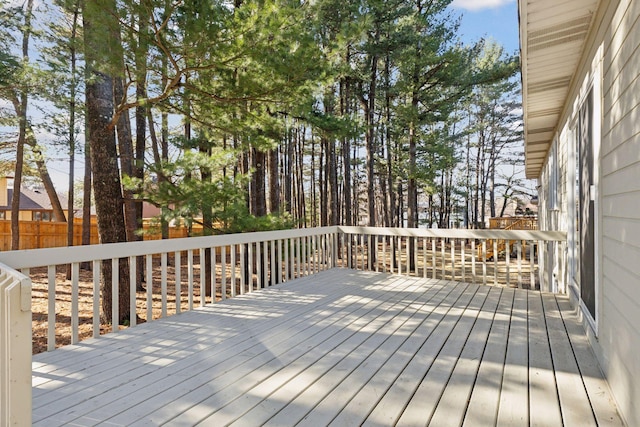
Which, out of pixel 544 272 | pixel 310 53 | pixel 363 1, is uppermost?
pixel 363 1

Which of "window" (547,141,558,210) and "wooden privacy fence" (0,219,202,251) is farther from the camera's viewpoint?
"wooden privacy fence" (0,219,202,251)

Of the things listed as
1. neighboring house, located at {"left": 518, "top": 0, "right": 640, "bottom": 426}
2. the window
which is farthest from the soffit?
the window

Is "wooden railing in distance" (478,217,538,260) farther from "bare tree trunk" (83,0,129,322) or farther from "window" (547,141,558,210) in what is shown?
"bare tree trunk" (83,0,129,322)

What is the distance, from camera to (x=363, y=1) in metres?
9.78

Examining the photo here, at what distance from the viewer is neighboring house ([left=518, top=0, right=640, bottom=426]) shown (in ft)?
5.85

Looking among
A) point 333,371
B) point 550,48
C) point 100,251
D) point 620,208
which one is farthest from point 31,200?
point 620,208

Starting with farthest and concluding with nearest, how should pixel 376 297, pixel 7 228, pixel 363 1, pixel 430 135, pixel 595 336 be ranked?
pixel 430 135
pixel 7 228
pixel 363 1
pixel 376 297
pixel 595 336

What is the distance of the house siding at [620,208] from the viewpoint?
1.73 meters

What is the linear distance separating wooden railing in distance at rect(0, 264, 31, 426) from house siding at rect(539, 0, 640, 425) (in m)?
2.43

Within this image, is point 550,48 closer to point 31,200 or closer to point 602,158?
point 602,158

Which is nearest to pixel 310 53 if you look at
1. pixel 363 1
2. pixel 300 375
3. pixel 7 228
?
pixel 300 375

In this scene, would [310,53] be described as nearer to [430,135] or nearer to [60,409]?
[60,409]

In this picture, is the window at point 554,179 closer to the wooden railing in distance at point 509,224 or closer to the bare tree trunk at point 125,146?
the bare tree trunk at point 125,146

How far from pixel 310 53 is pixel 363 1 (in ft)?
20.1
